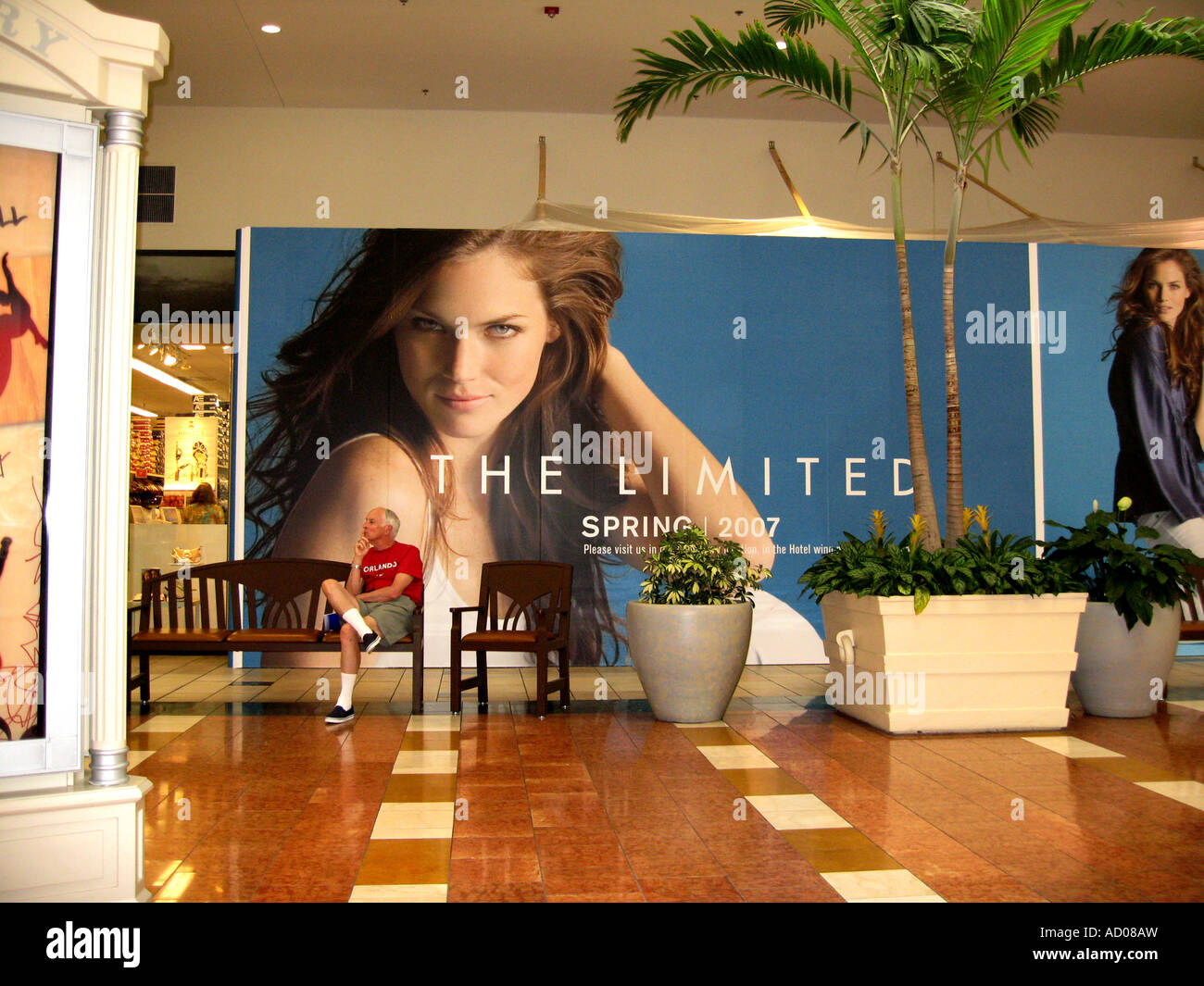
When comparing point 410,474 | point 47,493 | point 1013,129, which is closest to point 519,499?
point 410,474

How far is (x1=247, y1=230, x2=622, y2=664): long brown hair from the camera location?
299 inches

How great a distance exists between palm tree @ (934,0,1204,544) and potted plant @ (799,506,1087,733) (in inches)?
18.2

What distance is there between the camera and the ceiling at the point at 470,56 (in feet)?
26.0

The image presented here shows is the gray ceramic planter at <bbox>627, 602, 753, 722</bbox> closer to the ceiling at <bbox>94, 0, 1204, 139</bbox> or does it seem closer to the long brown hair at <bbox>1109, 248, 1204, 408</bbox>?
the long brown hair at <bbox>1109, 248, 1204, 408</bbox>

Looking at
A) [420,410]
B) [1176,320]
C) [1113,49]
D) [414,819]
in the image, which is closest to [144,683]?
[420,410]

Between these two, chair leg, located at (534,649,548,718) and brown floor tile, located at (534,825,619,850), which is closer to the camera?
brown floor tile, located at (534,825,619,850)

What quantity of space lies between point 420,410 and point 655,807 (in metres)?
4.53

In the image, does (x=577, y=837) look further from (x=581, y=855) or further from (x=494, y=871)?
(x=494, y=871)

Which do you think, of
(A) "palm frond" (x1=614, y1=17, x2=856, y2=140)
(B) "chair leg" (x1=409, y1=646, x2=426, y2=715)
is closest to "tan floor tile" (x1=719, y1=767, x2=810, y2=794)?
(B) "chair leg" (x1=409, y1=646, x2=426, y2=715)

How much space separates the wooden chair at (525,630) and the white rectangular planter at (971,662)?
5.44 feet

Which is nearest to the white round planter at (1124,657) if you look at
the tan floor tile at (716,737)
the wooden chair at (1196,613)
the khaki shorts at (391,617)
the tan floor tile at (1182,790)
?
the wooden chair at (1196,613)

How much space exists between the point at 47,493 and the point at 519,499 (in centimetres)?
502

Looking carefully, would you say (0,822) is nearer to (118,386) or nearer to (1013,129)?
(118,386)

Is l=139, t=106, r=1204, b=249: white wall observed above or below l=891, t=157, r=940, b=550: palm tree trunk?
above
